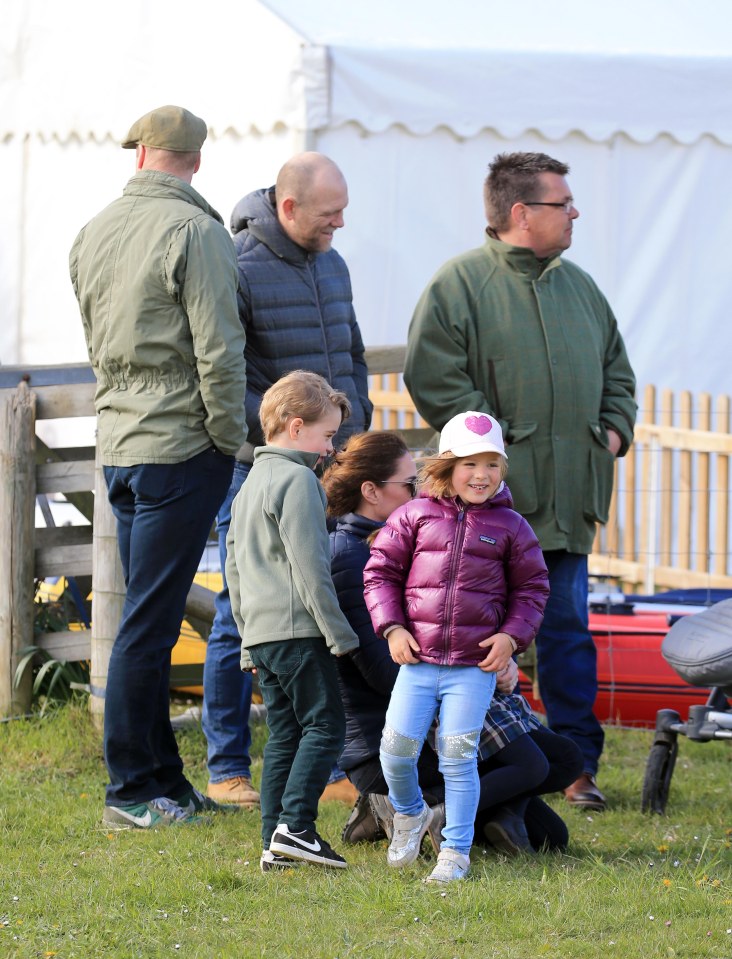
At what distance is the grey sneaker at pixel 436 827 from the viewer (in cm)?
419

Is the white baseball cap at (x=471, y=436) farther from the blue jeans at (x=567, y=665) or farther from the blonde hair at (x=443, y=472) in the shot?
the blue jeans at (x=567, y=665)

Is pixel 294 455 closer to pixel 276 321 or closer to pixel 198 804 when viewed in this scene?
pixel 276 321

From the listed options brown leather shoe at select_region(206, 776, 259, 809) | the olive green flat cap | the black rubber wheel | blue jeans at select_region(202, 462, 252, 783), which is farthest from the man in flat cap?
the black rubber wheel

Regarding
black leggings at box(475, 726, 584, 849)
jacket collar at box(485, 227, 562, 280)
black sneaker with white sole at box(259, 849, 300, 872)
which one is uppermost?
jacket collar at box(485, 227, 562, 280)

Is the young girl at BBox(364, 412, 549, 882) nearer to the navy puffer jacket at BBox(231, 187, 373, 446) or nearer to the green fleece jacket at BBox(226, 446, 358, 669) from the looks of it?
the green fleece jacket at BBox(226, 446, 358, 669)

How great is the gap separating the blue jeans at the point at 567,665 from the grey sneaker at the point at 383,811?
1139 millimetres

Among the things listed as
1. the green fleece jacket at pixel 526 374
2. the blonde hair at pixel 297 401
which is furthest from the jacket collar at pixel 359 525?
the green fleece jacket at pixel 526 374

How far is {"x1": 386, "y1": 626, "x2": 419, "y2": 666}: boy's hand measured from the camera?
3.98 metres

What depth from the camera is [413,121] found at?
9.24 meters

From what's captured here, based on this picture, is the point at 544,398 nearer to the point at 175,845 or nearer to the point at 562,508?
the point at 562,508

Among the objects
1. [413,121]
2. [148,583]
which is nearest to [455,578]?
[148,583]

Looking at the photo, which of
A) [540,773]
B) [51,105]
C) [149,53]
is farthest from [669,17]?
[540,773]

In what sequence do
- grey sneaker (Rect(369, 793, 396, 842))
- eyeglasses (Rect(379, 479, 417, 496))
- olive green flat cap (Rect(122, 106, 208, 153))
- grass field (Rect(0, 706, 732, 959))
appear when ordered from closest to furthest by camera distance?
grass field (Rect(0, 706, 732, 959))
grey sneaker (Rect(369, 793, 396, 842))
eyeglasses (Rect(379, 479, 417, 496))
olive green flat cap (Rect(122, 106, 208, 153))

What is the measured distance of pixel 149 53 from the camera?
9.55 m
